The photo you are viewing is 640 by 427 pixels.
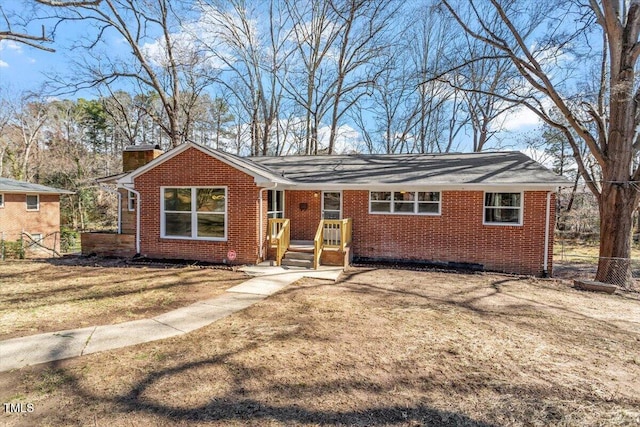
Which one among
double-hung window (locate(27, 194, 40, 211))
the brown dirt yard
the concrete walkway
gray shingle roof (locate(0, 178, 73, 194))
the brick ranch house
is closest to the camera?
the brown dirt yard

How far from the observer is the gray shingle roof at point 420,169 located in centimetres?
1037

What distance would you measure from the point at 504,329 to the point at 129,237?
11.3m

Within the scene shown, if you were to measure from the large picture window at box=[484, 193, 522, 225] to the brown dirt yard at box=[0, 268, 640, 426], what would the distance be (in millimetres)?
4390

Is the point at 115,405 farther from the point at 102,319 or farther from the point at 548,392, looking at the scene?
the point at 548,392

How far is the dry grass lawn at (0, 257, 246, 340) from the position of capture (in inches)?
216

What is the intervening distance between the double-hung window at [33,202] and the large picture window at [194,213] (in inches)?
633

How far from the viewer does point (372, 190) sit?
11445 mm

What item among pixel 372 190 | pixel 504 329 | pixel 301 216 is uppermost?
pixel 372 190

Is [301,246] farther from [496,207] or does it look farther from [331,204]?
[496,207]

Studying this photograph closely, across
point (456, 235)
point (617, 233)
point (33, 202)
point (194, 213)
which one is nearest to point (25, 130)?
point (33, 202)

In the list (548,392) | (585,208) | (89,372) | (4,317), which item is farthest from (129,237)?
(585,208)

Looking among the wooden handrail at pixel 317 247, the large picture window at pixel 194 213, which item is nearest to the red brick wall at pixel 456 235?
the wooden handrail at pixel 317 247

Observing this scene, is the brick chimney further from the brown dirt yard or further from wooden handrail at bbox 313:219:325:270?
the brown dirt yard

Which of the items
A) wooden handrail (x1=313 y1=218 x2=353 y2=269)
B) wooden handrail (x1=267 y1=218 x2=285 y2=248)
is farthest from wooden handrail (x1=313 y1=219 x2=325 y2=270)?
wooden handrail (x1=267 y1=218 x2=285 y2=248)
